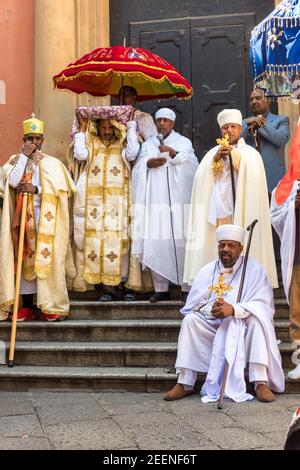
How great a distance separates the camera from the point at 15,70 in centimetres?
916

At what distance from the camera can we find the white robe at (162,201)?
7.43 metres

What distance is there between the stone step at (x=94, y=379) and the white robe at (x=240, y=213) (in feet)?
3.97

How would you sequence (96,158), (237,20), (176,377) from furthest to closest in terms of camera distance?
(237,20) < (96,158) < (176,377)

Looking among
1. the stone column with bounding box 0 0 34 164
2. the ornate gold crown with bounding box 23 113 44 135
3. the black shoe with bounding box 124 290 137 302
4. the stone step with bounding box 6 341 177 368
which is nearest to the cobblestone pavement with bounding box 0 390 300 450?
the stone step with bounding box 6 341 177 368

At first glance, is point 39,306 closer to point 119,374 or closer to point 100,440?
point 119,374

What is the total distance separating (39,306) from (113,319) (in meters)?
0.76

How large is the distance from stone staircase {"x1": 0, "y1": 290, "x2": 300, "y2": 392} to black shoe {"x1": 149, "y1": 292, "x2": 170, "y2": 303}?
9 centimetres

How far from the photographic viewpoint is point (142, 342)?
22.3ft

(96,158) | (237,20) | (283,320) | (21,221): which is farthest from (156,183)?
(237,20)

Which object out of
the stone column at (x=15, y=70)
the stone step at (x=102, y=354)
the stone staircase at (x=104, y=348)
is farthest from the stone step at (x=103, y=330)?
the stone column at (x=15, y=70)

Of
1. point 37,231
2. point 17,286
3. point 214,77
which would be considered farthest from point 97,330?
point 214,77

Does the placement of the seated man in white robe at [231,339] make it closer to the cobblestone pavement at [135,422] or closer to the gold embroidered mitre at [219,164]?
the cobblestone pavement at [135,422]

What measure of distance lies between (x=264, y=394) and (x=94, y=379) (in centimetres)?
149

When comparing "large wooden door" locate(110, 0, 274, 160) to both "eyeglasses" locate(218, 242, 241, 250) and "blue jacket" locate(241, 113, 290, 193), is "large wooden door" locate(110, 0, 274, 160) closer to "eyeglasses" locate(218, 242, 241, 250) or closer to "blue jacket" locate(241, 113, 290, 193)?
"blue jacket" locate(241, 113, 290, 193)
